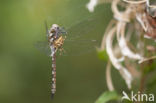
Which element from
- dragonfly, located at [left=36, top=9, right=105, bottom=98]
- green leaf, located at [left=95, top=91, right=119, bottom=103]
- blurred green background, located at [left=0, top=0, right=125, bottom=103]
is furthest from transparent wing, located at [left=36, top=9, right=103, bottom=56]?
blurred green background, located at [left=0, top=0, right=125, bottom=103]

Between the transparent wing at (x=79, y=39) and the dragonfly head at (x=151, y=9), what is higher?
the dragonfly head at (x=151, y=9)

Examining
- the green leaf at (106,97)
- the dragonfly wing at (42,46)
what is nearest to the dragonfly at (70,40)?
the dragonfly wing at (42,46)

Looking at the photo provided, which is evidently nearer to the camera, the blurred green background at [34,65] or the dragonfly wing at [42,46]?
the dragonfly wing at [42,46]

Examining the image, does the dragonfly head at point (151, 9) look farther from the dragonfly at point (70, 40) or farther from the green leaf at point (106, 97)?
the green leaf at point (106, 97)

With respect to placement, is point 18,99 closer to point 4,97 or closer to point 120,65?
point 4,97

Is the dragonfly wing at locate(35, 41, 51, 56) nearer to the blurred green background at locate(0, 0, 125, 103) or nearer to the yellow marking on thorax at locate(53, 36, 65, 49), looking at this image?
the yellow marking on thorax at locate(53, 36, 65, 49)
